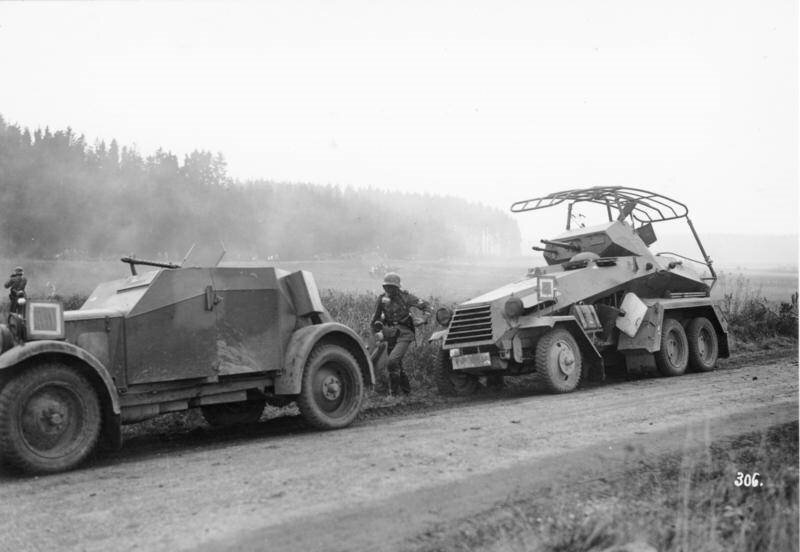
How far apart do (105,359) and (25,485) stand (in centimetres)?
122

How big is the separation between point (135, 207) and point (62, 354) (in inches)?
812

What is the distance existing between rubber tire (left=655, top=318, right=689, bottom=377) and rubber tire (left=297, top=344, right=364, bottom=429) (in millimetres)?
5644

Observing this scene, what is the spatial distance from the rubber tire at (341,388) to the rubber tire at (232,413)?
0.80 m

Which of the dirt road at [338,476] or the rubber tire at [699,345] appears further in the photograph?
the rubber tire at [699,345]

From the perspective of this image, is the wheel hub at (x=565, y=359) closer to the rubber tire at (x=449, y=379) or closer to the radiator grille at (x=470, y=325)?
the radiator grille at (x=470, y=325)

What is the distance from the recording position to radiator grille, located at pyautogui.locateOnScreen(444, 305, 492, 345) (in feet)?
32.6

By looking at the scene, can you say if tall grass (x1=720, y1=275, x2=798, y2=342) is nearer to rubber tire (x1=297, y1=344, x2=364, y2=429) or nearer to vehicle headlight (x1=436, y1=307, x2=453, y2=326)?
vehicle headlight (x1=436, y1=307, x2=453, y2=326)

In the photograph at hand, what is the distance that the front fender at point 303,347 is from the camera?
282 inches

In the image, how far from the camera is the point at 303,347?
7234mm

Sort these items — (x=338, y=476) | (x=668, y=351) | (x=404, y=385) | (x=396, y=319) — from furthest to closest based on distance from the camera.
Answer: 1. (x=668, y=351)
2. (x=396, y=319)
3. (x=404, y=385)
4. (x=338, y=476)

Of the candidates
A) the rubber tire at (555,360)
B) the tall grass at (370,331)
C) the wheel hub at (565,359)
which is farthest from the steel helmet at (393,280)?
the wheel hub at (565,359)

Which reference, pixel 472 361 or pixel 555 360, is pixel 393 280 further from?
pixel 555 360

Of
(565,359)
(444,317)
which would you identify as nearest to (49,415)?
(444,317)

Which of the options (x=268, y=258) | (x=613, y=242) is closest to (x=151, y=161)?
(x=268, y=258)
